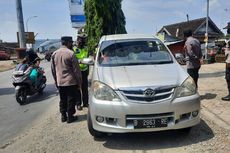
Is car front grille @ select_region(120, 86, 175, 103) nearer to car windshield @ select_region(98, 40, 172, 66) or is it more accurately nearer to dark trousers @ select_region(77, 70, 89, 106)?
car windshield @ select_region(98, 40, 172, 66)

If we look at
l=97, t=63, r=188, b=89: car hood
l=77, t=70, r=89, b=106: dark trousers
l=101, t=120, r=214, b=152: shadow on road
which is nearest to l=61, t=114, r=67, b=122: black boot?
l=77, t=70, r=89, b=106: dark trousers

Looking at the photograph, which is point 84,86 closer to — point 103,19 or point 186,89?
point 186,89

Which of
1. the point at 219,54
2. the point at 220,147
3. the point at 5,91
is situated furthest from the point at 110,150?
the point at 219,54

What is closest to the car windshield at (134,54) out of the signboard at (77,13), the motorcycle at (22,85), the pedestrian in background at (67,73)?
the pedestrian in background at (67,73)

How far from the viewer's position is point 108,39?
6.45 metres

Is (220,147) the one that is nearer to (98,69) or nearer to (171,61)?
(171,61)

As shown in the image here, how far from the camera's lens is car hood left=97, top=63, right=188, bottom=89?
14.9 feet

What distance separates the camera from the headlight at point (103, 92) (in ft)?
14.8

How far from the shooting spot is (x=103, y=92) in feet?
15.2

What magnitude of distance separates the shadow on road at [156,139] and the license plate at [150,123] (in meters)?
0.39

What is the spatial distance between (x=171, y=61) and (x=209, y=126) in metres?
1.45

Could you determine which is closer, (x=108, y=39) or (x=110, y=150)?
(x=110, y=150)

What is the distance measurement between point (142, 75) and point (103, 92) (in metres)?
0.71

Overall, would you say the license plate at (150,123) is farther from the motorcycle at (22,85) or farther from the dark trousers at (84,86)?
the motorcycle at (22,85)
